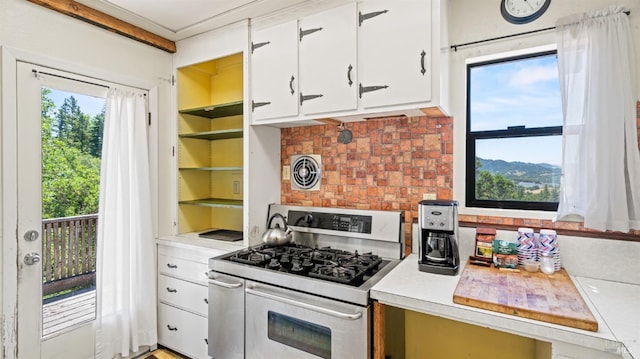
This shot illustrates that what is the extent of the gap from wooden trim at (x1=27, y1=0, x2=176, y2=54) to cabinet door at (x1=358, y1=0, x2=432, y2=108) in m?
1.67

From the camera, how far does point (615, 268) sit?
152 centimetres

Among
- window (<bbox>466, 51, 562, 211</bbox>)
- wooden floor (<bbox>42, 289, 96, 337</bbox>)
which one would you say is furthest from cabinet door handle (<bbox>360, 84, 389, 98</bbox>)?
wooden floor (<bbox>42, 289, 96, 337</bbox>)

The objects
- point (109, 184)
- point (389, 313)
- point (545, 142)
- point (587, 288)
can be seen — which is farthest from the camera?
point (109, 184)

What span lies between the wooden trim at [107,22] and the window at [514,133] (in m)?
2.33

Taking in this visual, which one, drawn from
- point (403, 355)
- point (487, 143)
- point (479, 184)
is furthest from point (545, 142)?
point (403, 355)

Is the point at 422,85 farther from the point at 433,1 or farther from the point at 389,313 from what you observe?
the point at 389,313

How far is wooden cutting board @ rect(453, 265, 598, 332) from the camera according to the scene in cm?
113

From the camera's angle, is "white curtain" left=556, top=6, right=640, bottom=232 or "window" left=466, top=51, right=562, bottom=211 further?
"window" left=466, top=51, right=562, bottom=211

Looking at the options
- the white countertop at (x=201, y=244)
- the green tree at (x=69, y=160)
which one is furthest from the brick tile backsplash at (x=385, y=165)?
the green tree at (x=69, y=160)

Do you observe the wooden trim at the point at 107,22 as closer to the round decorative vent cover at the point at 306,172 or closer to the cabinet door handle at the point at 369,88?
the round decorative vent cover at the point at 306,172

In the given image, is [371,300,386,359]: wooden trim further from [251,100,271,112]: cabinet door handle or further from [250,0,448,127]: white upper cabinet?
[251,100,271,112]: cabinet door handle

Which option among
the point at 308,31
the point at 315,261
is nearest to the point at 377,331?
the point at 315,261

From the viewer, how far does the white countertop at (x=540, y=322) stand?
105 centimetres

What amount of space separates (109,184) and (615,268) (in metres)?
3.02
